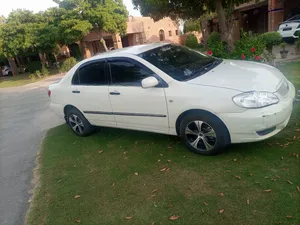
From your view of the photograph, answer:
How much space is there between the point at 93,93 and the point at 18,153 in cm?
243

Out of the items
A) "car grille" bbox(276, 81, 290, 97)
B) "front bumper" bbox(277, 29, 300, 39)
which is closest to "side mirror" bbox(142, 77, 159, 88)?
"car grille" bbox(276, 81, 290, 97)

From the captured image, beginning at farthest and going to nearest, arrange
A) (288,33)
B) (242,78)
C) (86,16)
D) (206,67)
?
1. (86,16)
2. (288,33)
3. (206,67)
4. (242,78)

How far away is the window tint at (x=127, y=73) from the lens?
4.03m

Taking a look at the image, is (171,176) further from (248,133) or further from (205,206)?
(248,133)

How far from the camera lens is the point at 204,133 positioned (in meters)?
3.61

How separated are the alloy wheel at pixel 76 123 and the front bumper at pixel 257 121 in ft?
10.5

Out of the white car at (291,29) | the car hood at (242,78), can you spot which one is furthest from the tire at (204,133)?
the white car at (291,29)

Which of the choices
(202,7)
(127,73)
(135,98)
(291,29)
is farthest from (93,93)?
(291,29)

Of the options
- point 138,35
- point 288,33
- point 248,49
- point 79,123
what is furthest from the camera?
point 138,35

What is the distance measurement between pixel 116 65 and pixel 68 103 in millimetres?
1588

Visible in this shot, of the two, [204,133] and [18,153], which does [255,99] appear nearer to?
[204,133]

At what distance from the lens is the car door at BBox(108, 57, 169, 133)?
3863 mm

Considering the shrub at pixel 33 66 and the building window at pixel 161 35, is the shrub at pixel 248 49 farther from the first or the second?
the shrub at pixel 33 66

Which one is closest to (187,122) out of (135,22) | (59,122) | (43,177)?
(43,177)
